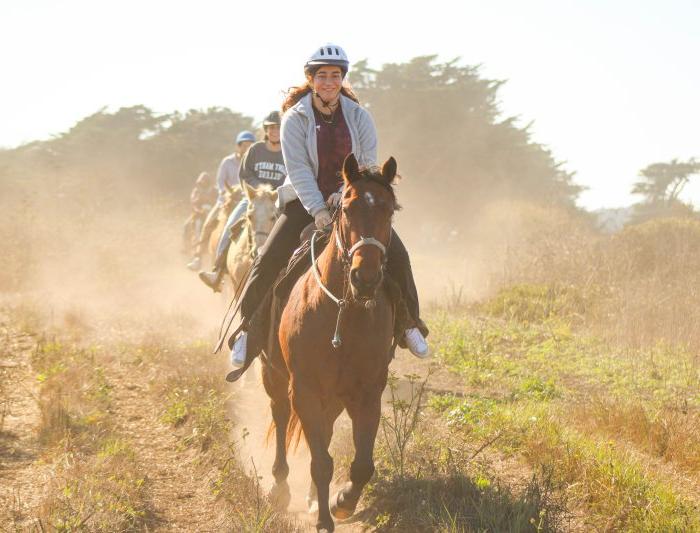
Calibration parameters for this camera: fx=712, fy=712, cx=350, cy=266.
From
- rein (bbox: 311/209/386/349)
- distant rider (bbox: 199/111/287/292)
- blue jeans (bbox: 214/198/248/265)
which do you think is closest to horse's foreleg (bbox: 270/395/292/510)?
rein (bbox: 311/209/386/349)

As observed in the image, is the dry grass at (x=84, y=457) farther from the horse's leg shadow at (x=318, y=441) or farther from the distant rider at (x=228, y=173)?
the distant rider at (x=228, y=173)

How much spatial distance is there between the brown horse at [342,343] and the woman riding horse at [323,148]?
0.47m

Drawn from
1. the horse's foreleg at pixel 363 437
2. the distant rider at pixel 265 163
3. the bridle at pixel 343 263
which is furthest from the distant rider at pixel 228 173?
the horse's foreleg at pixel 363 437

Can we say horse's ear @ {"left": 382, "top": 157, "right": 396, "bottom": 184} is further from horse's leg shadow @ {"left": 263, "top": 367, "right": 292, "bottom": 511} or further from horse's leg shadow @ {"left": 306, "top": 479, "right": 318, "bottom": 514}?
horse's leg shadow @ {"left": 306, "top": 479, "right": 318, "bottom": 514}

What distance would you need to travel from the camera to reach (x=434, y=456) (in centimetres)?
637

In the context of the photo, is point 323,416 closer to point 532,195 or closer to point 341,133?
point 341,133

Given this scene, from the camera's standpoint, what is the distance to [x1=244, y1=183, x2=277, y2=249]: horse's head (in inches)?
374

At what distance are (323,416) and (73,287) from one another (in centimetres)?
1651

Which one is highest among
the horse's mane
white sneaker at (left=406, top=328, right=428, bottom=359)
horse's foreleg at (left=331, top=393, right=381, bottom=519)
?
the horse's mane

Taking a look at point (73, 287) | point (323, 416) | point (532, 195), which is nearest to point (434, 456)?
point (323, 416)

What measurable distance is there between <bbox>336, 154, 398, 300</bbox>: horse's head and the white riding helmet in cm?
147

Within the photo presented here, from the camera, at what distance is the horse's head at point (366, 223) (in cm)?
438

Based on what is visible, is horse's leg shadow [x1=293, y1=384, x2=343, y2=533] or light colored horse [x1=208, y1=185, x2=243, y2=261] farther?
light colored horse [x1=208, y1=185, x2=243, y2=261]

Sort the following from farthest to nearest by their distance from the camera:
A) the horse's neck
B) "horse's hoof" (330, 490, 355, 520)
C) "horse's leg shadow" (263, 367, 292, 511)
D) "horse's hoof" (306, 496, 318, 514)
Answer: "horse's leg shadow" (263, 367, 292, 511) → "horse's hoof" (306, 496, 318, 514) → "horse's hoof" (330, 490, 355, 520) → the horse's neck
